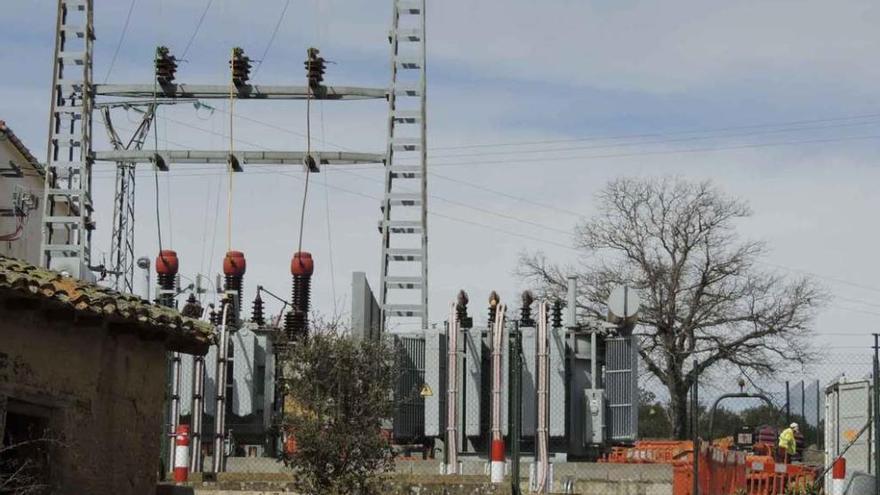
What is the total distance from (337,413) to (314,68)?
15.2 meters

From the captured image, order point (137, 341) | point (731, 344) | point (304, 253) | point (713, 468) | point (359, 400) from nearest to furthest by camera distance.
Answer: point (137, 341)
point (359, 400)
point (713, 468)
point (304, 253)
point (731, 344)

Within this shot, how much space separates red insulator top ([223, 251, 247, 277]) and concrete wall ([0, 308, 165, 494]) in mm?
14215

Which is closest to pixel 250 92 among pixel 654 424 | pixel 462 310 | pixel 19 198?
pixel 462 310

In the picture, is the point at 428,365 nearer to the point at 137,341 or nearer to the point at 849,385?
the point at 849,385

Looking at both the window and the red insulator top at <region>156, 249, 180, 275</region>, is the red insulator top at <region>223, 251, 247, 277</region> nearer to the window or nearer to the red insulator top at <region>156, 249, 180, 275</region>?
the red insulator top at <region>156, 249, 180, 275</region>

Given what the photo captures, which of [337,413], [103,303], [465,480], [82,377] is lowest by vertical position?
[465,480]

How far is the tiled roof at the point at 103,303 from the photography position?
50.3 feet

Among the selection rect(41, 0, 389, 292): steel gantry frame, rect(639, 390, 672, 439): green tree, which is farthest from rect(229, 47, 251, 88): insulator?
rect(639, 390, 672, 439): green tree

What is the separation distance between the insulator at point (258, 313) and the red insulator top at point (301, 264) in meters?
1.81

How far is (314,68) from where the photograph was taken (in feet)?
117

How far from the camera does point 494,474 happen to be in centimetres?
2288

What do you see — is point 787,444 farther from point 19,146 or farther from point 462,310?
point 19,146

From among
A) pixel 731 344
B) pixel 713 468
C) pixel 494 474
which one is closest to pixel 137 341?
pixel 494 474

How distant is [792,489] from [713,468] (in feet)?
4.17
